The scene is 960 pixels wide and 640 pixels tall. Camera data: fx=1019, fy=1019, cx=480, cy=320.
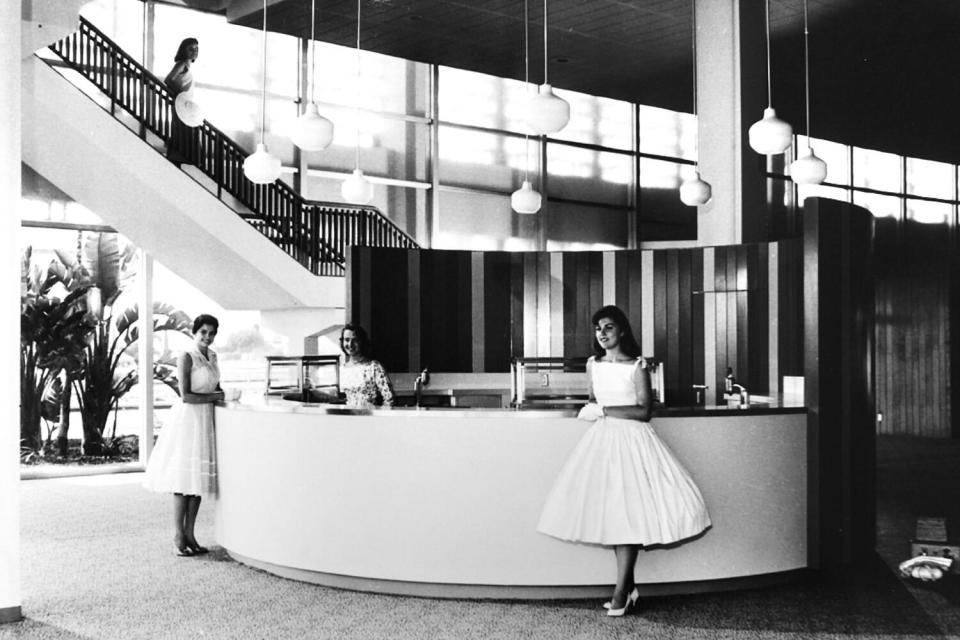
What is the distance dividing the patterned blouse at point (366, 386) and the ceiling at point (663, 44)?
5355 mm

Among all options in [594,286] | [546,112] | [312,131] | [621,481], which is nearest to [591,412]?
[621,481]

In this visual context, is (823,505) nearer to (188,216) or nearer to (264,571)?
(264,571)

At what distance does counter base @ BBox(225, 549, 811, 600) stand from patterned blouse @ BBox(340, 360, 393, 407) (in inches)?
52.0

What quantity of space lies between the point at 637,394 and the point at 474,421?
0.86m

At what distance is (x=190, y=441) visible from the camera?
20.6ft

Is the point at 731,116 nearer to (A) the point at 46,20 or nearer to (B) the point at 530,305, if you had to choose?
(B) the point at 530,305

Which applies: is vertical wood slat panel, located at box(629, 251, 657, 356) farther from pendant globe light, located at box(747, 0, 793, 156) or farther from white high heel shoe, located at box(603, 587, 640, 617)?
white high heel shoe, located at box(603, 587, 640, 617)

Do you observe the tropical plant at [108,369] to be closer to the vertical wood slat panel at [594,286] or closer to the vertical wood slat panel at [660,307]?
the vertical wood slat panel at [594,286]

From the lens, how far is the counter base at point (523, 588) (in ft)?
17.2

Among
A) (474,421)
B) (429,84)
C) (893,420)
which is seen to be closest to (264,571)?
(474,421)

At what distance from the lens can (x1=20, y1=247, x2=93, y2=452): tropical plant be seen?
32.9 ft

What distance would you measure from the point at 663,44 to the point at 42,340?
7521 mm

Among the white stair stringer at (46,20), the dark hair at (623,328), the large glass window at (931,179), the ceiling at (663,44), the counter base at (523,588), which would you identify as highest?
the ceiling at (663,44)

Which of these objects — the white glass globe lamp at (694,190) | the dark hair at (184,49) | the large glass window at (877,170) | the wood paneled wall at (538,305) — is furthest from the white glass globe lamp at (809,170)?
the large glass window at (877,170)
